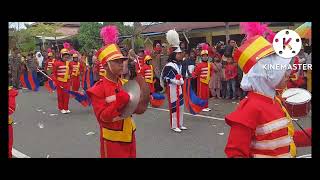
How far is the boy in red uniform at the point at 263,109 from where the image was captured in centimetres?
264

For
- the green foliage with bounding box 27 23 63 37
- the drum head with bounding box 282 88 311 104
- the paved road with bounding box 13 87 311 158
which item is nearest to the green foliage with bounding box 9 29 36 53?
the green foliage with bounding box 27 23 63 37

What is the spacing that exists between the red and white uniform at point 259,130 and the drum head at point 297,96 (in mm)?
266

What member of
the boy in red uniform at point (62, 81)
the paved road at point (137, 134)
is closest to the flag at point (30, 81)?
the paved road at point (137, 134)

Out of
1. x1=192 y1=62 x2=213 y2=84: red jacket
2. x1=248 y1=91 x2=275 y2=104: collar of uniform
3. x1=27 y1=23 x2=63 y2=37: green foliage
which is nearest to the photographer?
x1=248 y1=91 x2=275 y2=104: collar of uniform

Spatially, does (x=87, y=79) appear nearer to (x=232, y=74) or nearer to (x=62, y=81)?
(x=62, y=81)

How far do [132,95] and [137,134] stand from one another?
163 inches

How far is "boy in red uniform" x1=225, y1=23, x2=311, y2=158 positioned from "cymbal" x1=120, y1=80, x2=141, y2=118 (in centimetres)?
94

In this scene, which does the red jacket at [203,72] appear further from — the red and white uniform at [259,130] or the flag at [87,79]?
the red and white uniform at [259,130]

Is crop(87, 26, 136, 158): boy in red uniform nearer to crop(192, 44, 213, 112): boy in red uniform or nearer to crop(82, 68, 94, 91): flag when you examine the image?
crop(192, 44, 213, 112): boy in red uniform

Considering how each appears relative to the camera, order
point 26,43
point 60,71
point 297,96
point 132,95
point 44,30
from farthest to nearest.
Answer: point 44,30
point 26,43
point 60,71
point 132,95
point 297,96

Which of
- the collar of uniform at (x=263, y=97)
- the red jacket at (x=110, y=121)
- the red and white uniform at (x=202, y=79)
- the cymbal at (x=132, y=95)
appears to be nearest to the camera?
the collar of uniform at (x=263, y=97)

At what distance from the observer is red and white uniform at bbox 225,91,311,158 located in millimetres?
2543

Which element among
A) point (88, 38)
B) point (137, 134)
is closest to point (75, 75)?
point (137, 134)

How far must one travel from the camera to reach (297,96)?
3035mm
